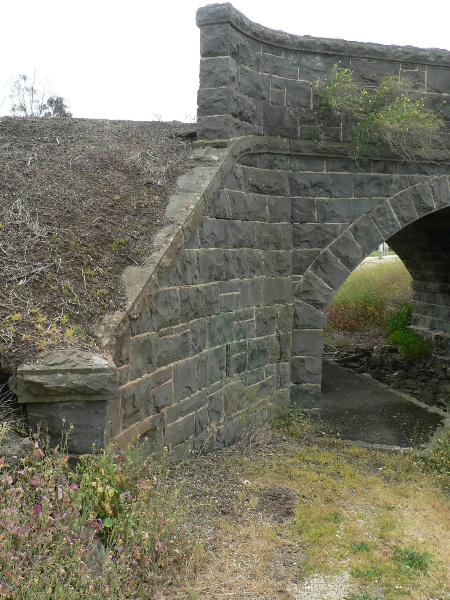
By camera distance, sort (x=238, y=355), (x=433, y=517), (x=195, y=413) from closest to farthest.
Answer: (x=433, y=517) → (x=195, y=413) → (x=238, y=355)

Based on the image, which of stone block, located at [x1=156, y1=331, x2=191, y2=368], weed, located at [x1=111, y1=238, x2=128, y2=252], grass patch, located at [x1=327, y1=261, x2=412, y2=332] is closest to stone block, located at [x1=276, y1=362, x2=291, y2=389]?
stone block, located at [x1=156, y1=331, x2=191, y2=368]

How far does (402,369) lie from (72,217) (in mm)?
8920

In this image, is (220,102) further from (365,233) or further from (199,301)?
(365,233)

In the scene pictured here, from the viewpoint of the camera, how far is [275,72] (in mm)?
7676

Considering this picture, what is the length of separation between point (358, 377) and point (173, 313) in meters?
6.99

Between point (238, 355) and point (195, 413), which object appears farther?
point (238, 355)

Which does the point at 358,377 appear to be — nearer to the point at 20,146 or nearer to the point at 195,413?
the point at 195,413

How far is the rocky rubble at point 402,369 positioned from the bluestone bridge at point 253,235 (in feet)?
10.1

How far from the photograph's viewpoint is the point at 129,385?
4.80m

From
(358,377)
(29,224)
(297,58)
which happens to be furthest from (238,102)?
(358,377)

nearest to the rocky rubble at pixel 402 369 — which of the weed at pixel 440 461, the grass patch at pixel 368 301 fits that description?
the grass patch at pixel 368 301

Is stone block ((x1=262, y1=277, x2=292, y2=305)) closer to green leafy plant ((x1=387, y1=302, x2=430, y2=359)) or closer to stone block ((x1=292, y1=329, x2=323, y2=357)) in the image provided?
stone block ((x1=292, y1=329, x2=323, y2=357))

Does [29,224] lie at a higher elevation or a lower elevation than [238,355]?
higher

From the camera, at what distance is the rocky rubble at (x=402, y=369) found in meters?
10.5
